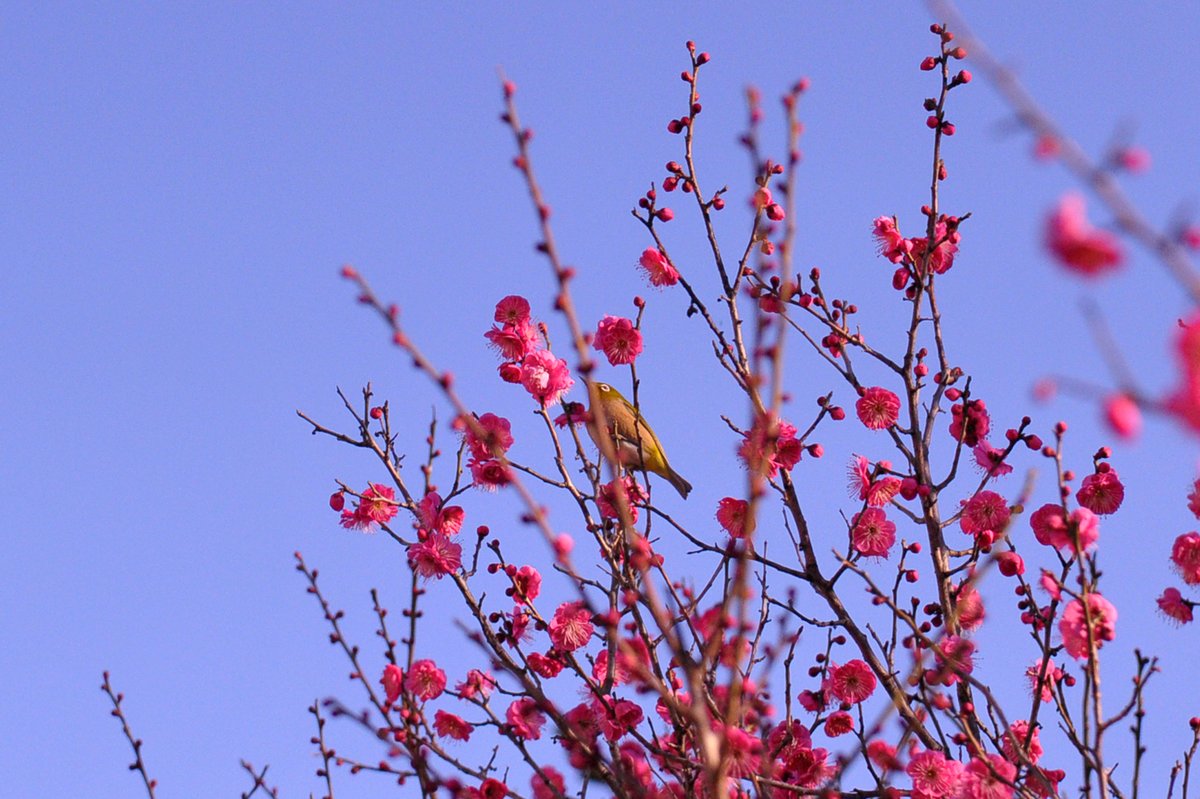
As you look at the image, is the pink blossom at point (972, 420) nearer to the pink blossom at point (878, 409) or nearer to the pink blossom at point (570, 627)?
the pink blossom at point (878, 409)

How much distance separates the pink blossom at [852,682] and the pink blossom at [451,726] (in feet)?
4.98

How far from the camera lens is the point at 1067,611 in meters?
3.50

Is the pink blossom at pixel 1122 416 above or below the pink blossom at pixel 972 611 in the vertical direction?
below

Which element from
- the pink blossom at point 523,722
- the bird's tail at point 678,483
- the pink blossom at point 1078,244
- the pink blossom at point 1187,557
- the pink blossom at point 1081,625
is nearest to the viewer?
the pink blossom at point 1078,244

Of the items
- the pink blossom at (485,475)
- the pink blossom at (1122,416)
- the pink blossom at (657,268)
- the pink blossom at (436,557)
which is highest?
the pink blossom at (657,268)

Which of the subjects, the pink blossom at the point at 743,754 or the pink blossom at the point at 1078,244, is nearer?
the pink blossom at the point at 1078,244

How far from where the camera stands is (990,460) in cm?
478

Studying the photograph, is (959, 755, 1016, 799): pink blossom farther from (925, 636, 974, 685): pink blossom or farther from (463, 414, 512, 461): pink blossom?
(463, 414, 512, 461): pink blossom

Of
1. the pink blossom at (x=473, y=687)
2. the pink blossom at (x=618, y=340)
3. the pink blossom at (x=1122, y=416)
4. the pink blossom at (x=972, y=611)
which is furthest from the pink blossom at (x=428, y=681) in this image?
the pink blossom at (x=1122, y=416)

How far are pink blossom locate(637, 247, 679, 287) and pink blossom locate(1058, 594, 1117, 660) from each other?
235cm

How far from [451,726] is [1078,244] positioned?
3897 millimetres

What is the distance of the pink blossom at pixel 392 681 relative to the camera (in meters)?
4.27

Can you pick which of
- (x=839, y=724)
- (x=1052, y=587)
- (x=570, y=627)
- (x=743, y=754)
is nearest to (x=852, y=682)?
(x=839, y=724)

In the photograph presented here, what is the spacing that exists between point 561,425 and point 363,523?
1.07m
